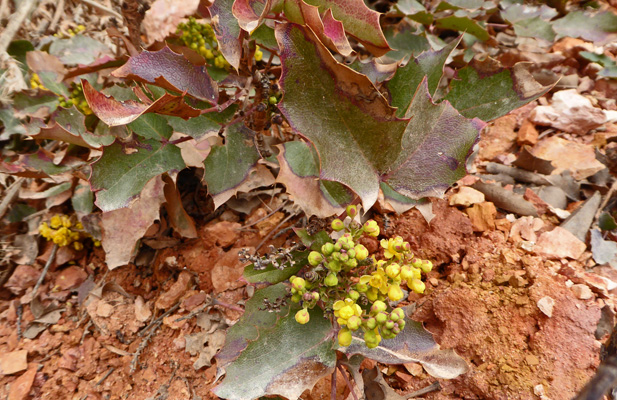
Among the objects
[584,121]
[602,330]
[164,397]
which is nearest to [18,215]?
[164,397]

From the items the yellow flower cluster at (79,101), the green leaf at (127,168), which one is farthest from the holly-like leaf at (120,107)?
the yellow flower cluster at (79,101)

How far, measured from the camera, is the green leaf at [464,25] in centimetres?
156

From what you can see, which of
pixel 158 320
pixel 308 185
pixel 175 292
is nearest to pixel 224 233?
pixel 175 292

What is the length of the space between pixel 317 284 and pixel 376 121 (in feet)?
1.43

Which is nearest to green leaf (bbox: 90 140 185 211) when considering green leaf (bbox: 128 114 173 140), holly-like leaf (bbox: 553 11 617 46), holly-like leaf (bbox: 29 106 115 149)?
green leaf (bbox: 128 114 173 140)

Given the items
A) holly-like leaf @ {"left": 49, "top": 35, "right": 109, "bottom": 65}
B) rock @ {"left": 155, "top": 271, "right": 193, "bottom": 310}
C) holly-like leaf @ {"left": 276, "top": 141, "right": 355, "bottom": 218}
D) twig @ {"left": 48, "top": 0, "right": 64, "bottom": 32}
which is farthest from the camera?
twig @ {"left": 48, "top": 0, "right": 64, "bottom": 32}

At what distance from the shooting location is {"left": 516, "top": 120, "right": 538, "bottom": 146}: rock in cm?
159

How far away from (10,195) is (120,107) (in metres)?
1.14

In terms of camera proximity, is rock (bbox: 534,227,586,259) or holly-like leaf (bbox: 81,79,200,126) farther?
rock (bbox: 534,227,586,259)

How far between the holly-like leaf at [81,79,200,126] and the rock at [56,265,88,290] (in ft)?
3.20

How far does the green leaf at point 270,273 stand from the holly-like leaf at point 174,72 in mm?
519

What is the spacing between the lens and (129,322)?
4.79ft

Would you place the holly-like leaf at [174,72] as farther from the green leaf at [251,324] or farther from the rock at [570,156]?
the rock at [570,156]

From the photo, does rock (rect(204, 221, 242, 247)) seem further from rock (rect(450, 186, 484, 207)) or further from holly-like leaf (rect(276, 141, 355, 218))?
rock (rect(450, 186, 484, 207))
